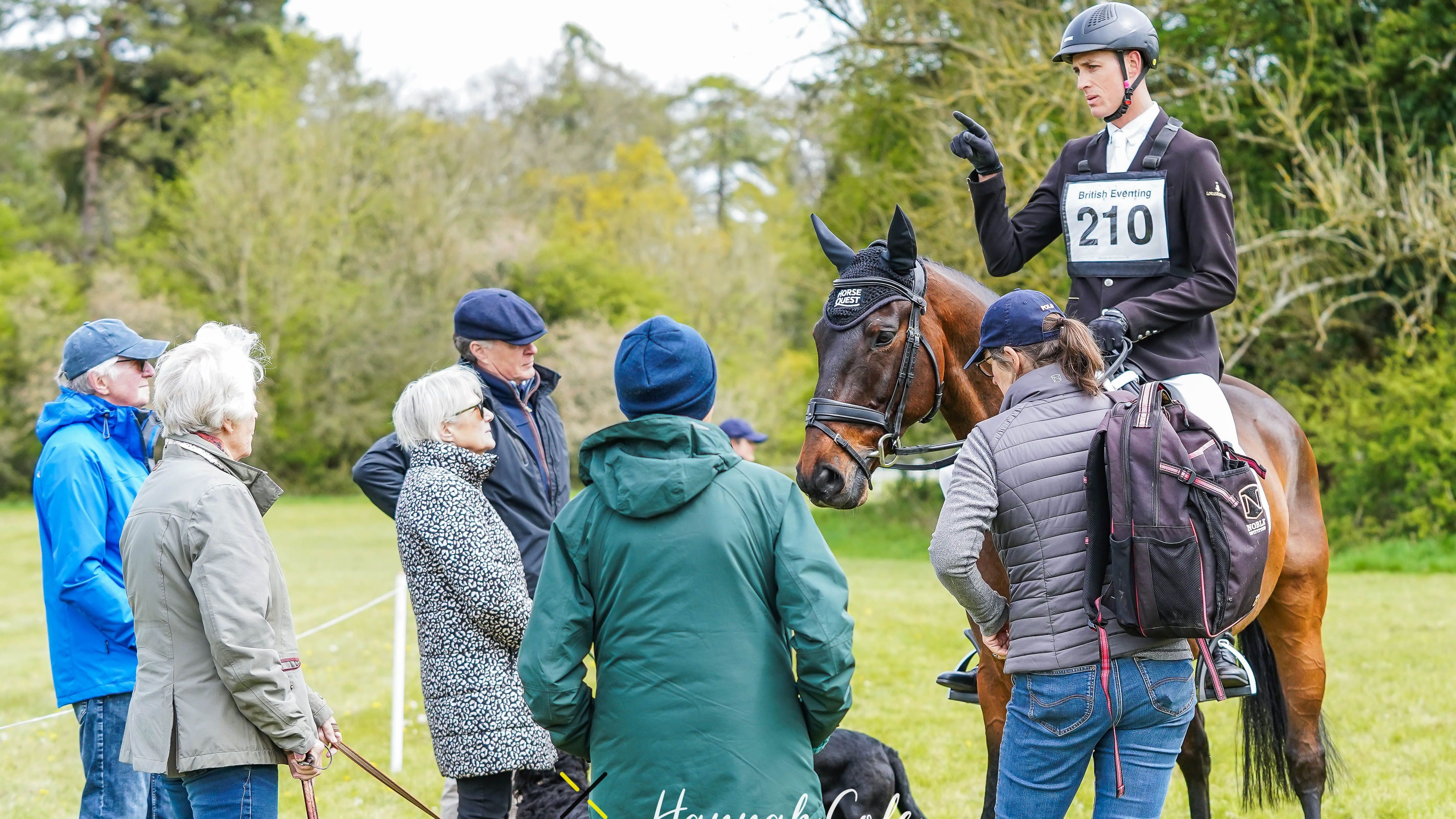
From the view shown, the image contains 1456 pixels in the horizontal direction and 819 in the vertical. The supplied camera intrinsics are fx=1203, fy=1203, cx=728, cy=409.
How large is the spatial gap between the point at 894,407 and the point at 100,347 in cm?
257

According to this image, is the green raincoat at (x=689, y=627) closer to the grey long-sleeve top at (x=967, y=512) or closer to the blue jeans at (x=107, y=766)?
the grey long-sleeve top at (x=967, y=512)

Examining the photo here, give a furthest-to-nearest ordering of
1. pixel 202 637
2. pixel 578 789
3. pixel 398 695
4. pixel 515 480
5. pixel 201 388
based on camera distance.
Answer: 1. pixel 398 695
2. pixel 515 480
3. pixel 578 789
4. pixel 201 388
5. pixel 202 637

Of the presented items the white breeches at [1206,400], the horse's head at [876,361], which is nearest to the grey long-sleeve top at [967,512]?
the horse's head at [876,361]

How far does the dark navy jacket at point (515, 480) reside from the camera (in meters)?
4.25

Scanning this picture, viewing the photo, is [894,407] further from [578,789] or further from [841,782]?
[578,789]

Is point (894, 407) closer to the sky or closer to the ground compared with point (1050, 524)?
closer to the sky

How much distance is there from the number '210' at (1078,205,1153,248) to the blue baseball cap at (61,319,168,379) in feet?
10.1

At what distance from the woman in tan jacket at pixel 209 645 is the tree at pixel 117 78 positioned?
119 feet

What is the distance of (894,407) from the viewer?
3775 mm

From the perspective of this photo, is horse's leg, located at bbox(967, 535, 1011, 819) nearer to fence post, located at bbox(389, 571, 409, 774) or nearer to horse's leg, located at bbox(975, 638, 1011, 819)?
horse's leg, located at bbox(975, 638, 1011, 819)

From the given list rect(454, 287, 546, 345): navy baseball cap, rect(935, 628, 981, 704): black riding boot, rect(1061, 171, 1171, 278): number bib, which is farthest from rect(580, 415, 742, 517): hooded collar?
rect(1061, 171, 1171, 278): number bib

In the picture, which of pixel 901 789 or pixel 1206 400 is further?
pixel 901 789

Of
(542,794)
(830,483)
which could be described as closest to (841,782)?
(542,794)

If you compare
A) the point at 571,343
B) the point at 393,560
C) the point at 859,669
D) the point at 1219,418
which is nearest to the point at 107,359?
the point at 1219,418
